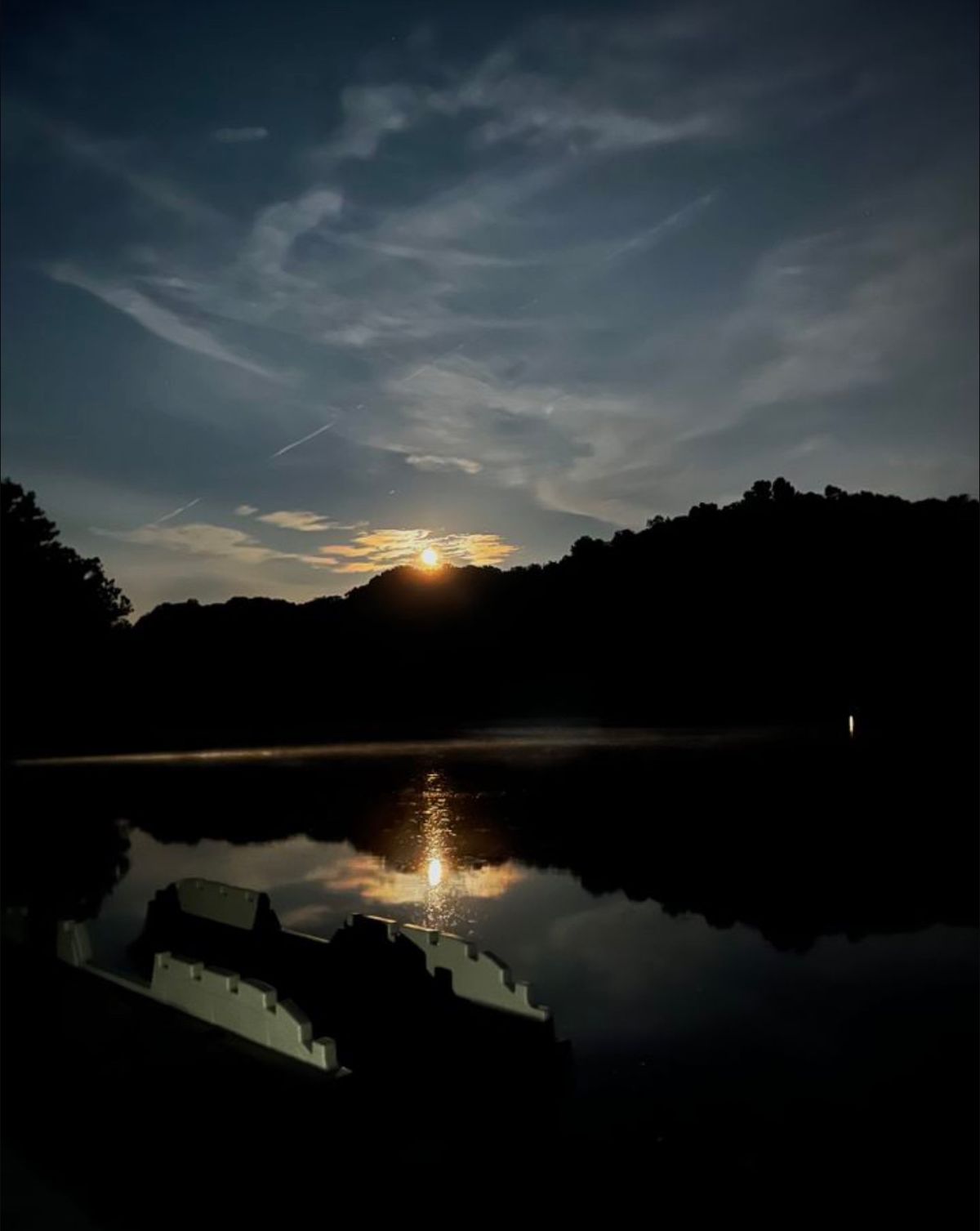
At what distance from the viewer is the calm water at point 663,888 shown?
26.8 feet

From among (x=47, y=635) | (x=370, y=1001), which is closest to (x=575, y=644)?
(x=47, y=635)

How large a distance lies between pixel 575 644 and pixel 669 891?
79110 millimetres

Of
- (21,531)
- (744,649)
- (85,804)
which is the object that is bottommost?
(85,804)

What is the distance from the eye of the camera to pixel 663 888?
16.0 m

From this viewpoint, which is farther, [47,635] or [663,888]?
[47,635]

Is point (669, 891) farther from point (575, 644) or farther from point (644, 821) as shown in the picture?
point (575, 644)

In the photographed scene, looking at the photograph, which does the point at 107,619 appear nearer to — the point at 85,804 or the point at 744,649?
the point at 85,804

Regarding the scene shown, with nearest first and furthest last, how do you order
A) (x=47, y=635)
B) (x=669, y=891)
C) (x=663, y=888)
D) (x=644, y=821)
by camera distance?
(x=669, y=891) → (x=663, y=888) → (x=644, y=821) → (x=47, y=635)

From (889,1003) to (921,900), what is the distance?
5.48 m

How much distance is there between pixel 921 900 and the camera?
1465cm

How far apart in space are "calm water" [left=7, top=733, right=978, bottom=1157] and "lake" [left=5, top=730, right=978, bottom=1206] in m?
0.06

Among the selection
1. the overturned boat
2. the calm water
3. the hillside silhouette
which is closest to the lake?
the calm water

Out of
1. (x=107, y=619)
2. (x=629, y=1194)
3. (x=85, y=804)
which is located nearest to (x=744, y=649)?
(x=107, y=619)

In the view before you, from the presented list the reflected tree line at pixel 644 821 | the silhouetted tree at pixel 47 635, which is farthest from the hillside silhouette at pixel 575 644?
the reflected tree line at pixel 644 821
